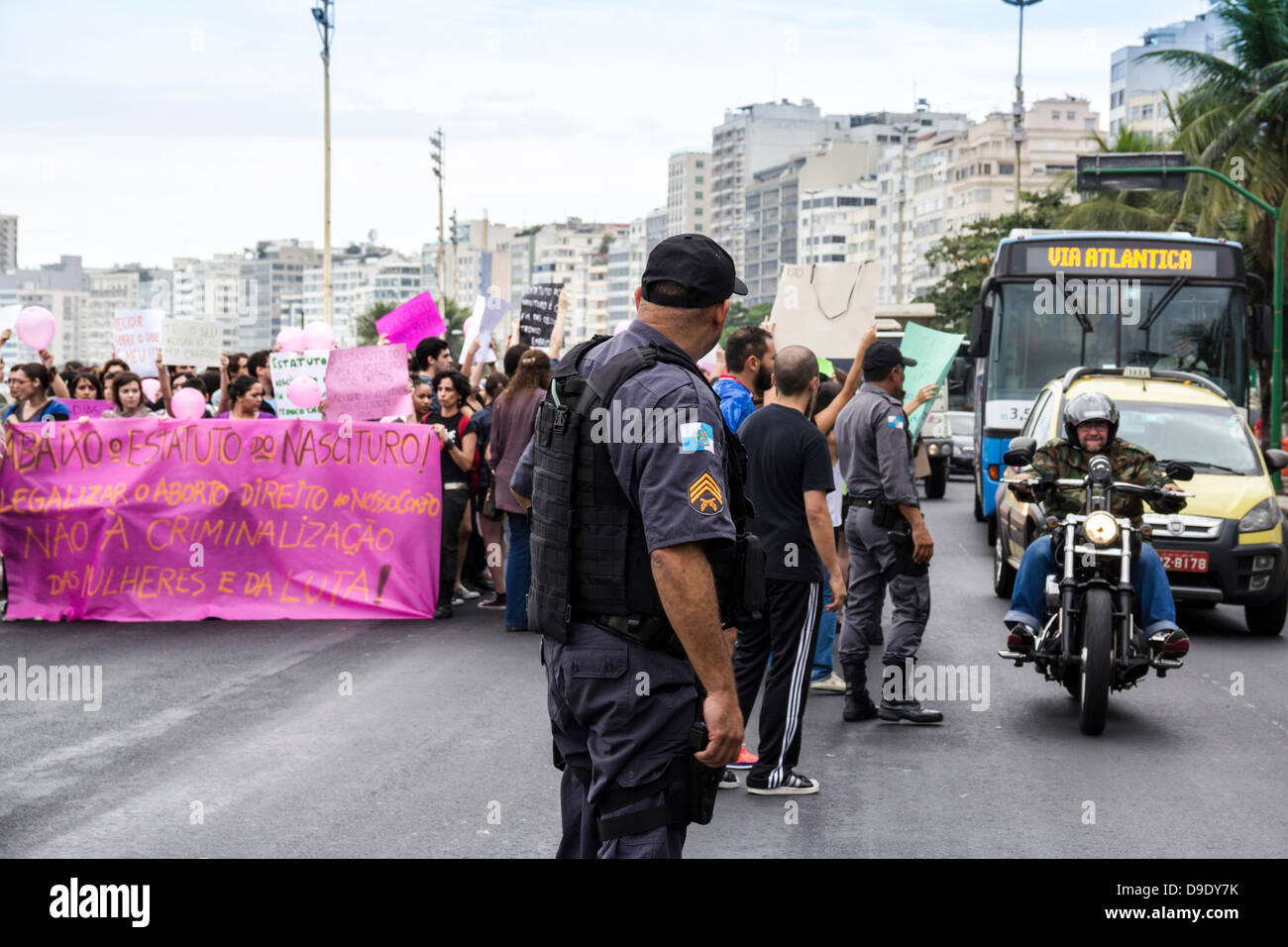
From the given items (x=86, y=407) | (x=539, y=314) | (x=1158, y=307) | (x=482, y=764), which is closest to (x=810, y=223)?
(x=1158, y=307)

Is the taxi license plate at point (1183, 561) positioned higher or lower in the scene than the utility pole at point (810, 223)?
lower

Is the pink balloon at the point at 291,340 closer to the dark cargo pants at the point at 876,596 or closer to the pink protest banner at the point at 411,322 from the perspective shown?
the pink protest banner at the point at 411,322

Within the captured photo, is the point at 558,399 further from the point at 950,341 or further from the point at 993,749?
the point at 950,341

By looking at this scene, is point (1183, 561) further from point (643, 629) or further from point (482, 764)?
point (643, 629)

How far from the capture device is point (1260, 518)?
39.0 feet

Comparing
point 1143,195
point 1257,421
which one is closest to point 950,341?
point 1257,421

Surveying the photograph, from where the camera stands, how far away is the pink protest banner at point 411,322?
16188 millimetres

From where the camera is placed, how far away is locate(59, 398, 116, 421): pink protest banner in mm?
13953

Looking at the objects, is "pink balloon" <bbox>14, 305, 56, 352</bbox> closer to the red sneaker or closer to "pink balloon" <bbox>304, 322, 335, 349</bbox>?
"pink balloon" <bbox>304, 322, 335, 349</bbox>

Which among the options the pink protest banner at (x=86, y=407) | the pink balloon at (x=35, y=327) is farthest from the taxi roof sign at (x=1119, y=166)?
the pink protest banner at (x=86, y=407)

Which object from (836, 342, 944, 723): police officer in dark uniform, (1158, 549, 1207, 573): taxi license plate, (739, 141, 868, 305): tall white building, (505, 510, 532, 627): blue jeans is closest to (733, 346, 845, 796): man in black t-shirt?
(836, 342, 944, 723): police officer in dark uniform

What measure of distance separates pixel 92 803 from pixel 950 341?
287 inches

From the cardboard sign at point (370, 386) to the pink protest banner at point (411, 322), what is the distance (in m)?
3.08

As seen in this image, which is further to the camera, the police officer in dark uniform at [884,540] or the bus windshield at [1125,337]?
the bus windshield at [1125,337]
